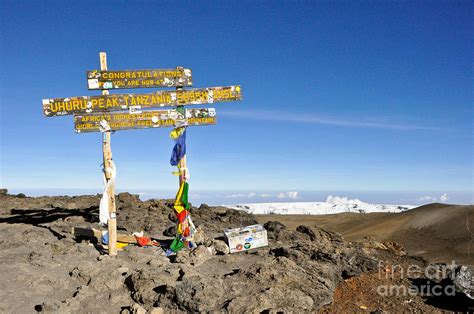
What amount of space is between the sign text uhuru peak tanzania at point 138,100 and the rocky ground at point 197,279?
328 cm

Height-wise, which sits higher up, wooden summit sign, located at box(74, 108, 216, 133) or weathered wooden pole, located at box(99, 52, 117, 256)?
wooden summit sign, located at box(74, 108, 216, 133)

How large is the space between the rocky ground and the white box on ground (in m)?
0.20

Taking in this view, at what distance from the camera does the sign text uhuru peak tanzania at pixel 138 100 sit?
9.51m

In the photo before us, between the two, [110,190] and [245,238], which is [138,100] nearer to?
[110,190]

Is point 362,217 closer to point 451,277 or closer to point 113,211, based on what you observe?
point 451,277

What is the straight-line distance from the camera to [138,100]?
32.4 feet

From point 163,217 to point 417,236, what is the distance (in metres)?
10.8

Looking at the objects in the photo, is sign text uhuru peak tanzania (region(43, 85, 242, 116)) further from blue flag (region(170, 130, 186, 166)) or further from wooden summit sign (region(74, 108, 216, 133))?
blue flag (region(170, 130, 186, 166))

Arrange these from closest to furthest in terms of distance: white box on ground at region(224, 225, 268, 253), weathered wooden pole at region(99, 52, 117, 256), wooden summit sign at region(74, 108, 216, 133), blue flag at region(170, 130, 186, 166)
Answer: weathered wooden pole at region(99, 52, 117, 256)
wooden summit sign at region(74, 108, 216, 133)
white box on ground at region(224, 225, 268, 253)
blue flag at region(170, 130, 186, 166)

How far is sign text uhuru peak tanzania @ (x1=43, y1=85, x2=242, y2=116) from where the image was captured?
31.2 ft

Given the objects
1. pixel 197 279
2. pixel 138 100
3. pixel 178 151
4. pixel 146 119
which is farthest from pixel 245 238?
pixel 138 100

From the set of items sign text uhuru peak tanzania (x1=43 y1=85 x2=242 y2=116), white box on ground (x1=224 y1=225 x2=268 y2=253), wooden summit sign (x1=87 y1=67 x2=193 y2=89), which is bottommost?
white box on ground (x1=224 y1=225 x2=268 y2=253)

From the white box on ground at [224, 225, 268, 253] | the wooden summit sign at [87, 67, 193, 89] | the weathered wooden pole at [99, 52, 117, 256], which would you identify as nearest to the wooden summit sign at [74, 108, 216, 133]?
the weathered wooden pole at [99, 52, 117, 256]

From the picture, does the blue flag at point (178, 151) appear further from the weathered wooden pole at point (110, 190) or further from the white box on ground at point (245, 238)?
the white box on ground at point (245, 238)
